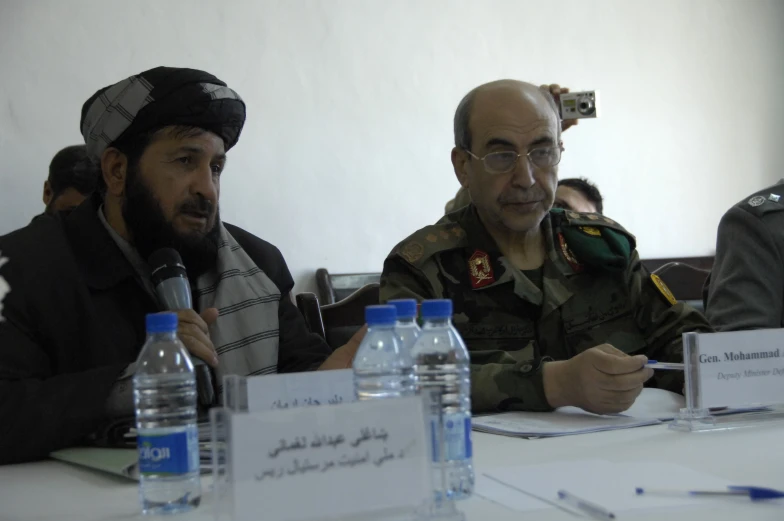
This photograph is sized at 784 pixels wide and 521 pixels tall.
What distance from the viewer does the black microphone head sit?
62.2 inches

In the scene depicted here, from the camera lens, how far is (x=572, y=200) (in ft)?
11.2

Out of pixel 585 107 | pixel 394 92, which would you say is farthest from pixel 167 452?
pixel 394 92

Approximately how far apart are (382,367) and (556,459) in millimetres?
338

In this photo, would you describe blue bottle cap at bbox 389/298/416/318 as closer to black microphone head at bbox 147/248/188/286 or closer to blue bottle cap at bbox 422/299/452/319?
blue bottle cap at bbox 422/299/452/319

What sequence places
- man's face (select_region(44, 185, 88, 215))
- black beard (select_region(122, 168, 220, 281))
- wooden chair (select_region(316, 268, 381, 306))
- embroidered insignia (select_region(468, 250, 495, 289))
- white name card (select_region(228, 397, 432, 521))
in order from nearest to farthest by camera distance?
white name card (select_region(228, 397, 432, 521))
black beard (select_region(122, 168, 220, 281))
embroidered insignia (select_region(468, 250, 495, 289))
man's face (select_region(44, 185, 88, 215))
wooden chair (select_region(316, 268, 381, 306))

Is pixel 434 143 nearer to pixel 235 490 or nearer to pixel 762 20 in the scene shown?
pixel 762 20

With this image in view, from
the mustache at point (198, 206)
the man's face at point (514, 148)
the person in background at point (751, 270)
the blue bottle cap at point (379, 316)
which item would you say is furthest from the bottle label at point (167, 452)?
the person in background at point (751, 270)

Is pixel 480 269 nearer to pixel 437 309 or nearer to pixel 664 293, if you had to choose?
pixel 664 293

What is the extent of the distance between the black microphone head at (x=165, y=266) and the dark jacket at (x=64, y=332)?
0.17 m

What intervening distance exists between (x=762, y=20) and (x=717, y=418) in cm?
468

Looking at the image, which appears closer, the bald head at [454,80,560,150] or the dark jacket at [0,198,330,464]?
the dark jacket at [0,198,330,464]

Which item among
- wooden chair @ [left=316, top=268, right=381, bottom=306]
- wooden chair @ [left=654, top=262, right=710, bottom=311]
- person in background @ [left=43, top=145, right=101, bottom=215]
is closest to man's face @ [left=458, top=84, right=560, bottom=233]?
wooden chair @ [left=654, top=262, right=710, bottom=311]

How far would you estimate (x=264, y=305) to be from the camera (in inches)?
80.5

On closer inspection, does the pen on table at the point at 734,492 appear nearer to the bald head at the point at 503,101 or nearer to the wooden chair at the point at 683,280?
the bald head at the point at 503,101
